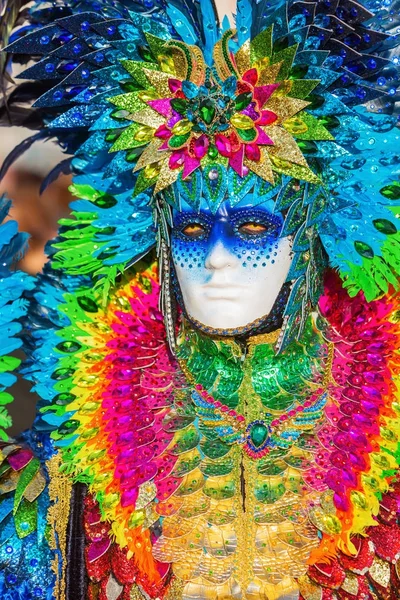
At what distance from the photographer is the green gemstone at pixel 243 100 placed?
191 cm

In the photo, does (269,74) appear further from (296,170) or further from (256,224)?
(256,224)

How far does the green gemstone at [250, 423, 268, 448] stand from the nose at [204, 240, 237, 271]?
0.40 m

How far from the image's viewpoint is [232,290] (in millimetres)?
1972

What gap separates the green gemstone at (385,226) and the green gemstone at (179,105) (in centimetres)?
49

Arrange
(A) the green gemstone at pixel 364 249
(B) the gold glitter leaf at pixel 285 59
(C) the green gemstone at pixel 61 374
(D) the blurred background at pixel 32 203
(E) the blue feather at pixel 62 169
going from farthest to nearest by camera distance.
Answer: (D) the blurred background at pixel 32 203 → (E) the blue feather at pixel 62 169 → (C) the green gemstone at pixel 61 374 → (A) the green gemstone at pixel 364 249 → (B) the gold glitter leaf at pixel 285 59

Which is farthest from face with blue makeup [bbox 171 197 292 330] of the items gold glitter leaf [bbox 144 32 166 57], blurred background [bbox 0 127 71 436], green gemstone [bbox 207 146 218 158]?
blurred background [bbox 0 127 71 436]

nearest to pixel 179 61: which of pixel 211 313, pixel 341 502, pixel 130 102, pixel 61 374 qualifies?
pixel 130 102

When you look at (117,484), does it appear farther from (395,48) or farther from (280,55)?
(395,48)

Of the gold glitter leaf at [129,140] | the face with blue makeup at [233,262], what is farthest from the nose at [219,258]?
the gold glitter leaf at [129,140]

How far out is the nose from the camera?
195cm

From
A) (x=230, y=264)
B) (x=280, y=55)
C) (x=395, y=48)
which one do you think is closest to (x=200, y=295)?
(x=230, y=264)

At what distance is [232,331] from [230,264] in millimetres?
148

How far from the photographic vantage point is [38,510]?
213cm

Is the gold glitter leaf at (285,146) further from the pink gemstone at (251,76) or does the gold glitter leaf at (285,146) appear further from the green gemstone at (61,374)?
the green gemstone at (61,374)
